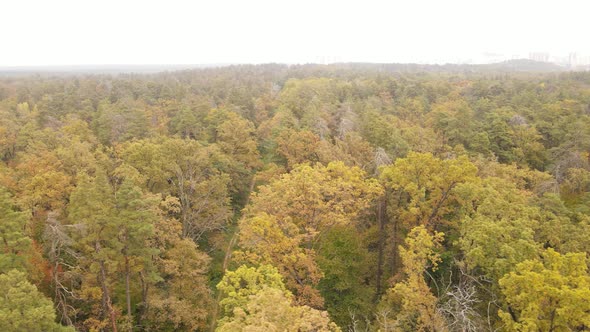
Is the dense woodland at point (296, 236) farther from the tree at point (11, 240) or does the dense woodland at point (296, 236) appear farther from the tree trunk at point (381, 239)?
the tree trunk at point (381, 239)

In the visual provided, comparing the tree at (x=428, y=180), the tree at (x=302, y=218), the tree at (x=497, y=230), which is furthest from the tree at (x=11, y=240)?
the tree at (x=497, y=230)

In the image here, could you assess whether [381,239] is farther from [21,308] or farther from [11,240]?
[11,240]

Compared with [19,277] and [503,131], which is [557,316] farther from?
[503,131]

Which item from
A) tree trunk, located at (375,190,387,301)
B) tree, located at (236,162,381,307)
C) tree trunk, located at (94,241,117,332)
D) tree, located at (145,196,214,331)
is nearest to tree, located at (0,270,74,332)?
tree trunk, located at (94,241,117,332)

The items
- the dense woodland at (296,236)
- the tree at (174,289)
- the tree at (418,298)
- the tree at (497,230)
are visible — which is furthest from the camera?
the tree at (174,289)

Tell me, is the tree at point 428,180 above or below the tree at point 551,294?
above

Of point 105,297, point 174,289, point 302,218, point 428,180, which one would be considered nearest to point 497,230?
point 428,180

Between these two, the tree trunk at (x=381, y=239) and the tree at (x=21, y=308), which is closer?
the tree at (x=21, y=308)
